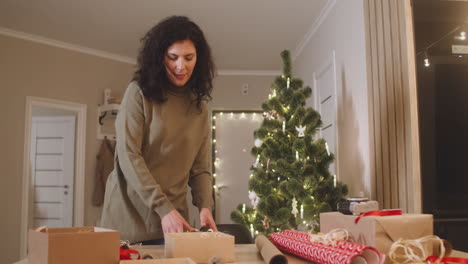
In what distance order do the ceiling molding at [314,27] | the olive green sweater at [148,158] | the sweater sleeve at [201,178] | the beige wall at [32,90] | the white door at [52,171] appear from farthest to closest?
the white door at [52,171]
the beige wall at [32,90]
the ceiling molding at [314,27]
the sweater sleeve at [201,178]
the olive green sweater at [148,158]

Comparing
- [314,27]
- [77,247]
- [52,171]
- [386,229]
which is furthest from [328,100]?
[52,171]

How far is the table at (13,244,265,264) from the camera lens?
3.29 ft

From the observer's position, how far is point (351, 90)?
3.35 meters

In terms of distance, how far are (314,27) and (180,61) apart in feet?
11.2

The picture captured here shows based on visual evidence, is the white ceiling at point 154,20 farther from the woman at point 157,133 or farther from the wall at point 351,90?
the woman at point 157,133

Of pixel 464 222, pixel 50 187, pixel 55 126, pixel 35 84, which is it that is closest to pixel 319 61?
pixel 464 222

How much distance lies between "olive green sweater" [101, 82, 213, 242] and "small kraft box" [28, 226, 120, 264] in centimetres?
47

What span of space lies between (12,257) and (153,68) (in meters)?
3.94

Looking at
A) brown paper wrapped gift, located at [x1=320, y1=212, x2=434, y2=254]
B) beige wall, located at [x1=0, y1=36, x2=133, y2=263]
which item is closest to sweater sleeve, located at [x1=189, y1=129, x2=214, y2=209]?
brown paper wrapped gift, located at [x1=320, y1=212, x2=434, y2=254]

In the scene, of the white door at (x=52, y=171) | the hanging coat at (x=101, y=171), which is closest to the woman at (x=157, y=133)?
the hanging coat at (x=101, y=171)

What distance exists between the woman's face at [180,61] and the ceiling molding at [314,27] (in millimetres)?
2753

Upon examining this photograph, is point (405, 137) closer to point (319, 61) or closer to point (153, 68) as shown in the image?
point (153, 68)

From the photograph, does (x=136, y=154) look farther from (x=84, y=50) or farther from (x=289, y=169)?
(x=84, y=50)

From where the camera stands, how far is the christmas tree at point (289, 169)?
284 centimetres
